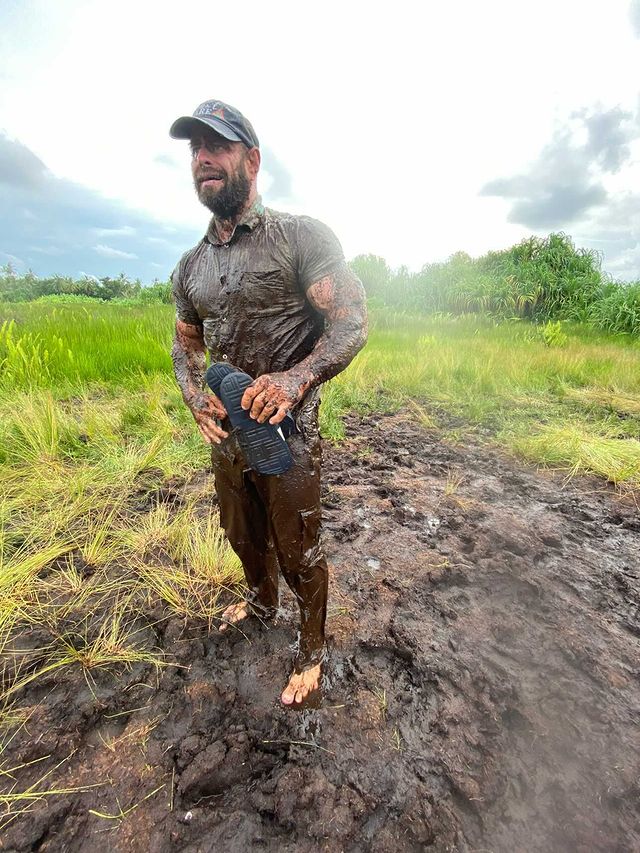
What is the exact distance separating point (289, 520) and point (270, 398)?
1.65 ft

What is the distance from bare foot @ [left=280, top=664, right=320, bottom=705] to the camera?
1640mm

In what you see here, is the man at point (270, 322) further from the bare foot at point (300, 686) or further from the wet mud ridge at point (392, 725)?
the wet mud ridge at point (392, 725)

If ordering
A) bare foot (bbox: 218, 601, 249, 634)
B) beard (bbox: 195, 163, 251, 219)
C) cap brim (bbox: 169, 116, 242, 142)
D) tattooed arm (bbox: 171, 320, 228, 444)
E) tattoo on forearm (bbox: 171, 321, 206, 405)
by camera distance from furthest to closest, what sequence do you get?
bare foot (bbox: 218, 601, 249, 634), tattoo on forearm (bbox: 171, 321, 206, 405), tattooed arm (bbox: 171, 320, 228, 444), beard (bbox: 195, 163, 251, 219), cap brim (bbox: 169, 116, 242, 142)

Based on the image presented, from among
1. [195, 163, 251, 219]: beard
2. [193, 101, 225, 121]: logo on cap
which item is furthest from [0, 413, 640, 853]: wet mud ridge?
[193, 101, 225, 121]: logo on cap

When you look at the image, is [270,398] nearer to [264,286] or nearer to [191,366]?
[264,286]

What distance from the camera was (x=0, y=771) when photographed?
1.41 meters

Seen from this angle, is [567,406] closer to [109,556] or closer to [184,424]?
[184,424]

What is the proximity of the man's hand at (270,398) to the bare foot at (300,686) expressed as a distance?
1.10 meters

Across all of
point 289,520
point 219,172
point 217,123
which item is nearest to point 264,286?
point 219,172

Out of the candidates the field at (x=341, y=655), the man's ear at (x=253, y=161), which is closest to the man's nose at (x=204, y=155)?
the man's ear at (x=253, y=161)

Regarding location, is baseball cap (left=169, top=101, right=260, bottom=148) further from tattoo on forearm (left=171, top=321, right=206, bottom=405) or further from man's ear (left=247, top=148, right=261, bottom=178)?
tattoo on forearm (left=171, top=321, right=206, bottom=405)

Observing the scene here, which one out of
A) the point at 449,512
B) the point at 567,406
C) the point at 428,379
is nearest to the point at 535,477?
the point at 449,512

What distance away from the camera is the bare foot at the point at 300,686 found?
5.38ft

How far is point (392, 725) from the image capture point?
158 centimetres
